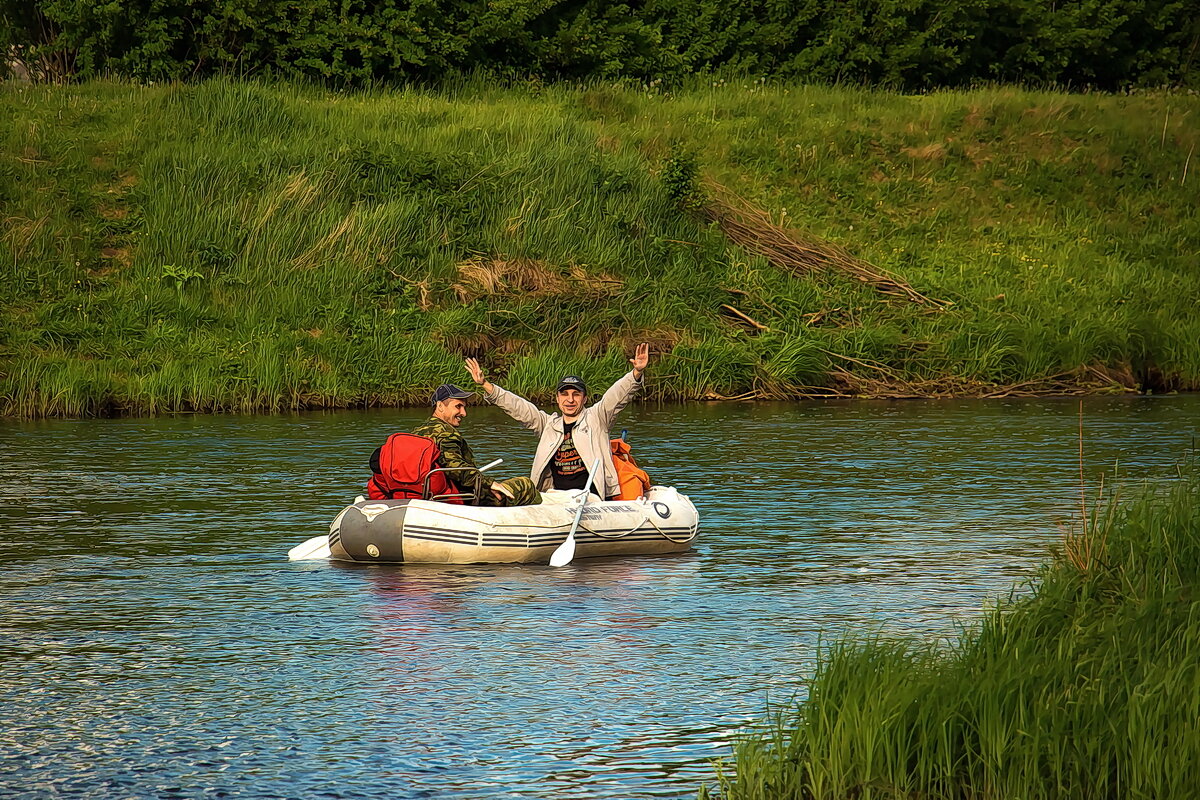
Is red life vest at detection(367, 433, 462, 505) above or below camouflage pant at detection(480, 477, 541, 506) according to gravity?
above

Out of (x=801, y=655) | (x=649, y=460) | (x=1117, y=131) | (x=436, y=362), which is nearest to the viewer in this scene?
(x=801, y=655)

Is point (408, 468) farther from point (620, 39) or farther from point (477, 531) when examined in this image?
point (620, 39)

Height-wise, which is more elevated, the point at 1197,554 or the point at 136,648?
the point at 1197,554

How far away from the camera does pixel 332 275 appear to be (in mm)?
26922

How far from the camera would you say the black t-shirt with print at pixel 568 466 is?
13938mm

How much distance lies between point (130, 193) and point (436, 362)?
6.49 meters

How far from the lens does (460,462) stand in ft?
42.4

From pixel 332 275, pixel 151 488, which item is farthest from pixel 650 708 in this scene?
pixel 332 275

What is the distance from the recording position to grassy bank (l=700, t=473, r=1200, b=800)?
6.40 m

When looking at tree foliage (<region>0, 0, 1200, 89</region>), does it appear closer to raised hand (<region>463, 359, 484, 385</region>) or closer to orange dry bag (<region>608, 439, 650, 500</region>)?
raised hand (<region>463, 359, 484, 385</region>)

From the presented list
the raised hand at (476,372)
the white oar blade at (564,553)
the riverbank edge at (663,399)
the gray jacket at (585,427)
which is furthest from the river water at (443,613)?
the riverbank edge at (663,399)

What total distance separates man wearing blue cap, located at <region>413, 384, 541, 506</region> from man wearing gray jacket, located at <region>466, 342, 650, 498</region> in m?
0.52

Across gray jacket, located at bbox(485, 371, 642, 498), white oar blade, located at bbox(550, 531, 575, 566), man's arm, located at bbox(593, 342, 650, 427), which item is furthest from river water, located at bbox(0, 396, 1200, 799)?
man's arm, located at bbox(593, 342, 650, 427)

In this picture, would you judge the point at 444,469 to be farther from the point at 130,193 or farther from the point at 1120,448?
the point at 130,193
